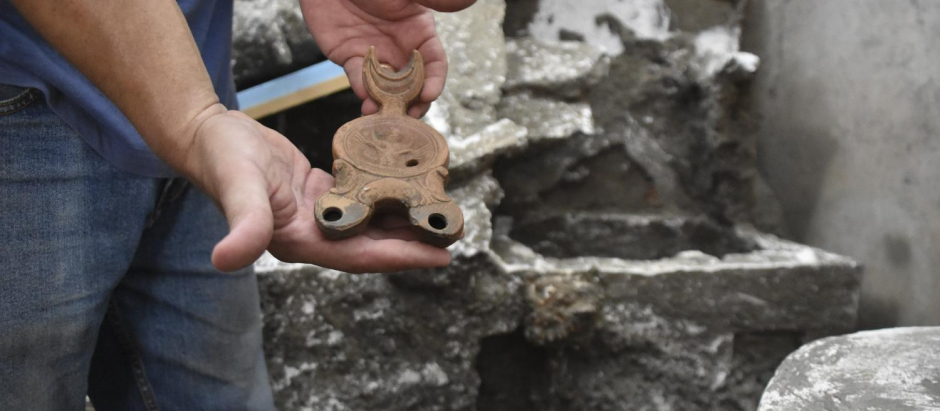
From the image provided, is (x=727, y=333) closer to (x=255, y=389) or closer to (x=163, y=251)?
(x=255, y=389)

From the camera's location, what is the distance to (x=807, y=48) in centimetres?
216

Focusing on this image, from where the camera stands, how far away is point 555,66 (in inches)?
77.4

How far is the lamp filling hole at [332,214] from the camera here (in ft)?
2.36

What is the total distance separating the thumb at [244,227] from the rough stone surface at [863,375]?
0.56m

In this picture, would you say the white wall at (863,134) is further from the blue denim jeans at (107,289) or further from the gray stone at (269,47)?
the blue denim jeans at (107,289)

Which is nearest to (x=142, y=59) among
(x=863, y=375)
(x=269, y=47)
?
(x=863, y=375)

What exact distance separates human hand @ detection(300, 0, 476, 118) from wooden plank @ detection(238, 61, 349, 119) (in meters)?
0.55

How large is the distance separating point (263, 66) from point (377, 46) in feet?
2.21

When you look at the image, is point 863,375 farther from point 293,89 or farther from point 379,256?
point 293,89

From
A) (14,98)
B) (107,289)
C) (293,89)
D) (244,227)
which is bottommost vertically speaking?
(293,89)

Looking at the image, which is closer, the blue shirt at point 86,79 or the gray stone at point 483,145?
the blue shirt at point 86,79

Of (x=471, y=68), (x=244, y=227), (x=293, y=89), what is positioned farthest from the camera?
(x=471, y=68)

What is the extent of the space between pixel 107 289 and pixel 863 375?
34.0 inches

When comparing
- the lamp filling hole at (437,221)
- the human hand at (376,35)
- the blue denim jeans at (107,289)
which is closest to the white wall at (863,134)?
the human hand at (376,35)
